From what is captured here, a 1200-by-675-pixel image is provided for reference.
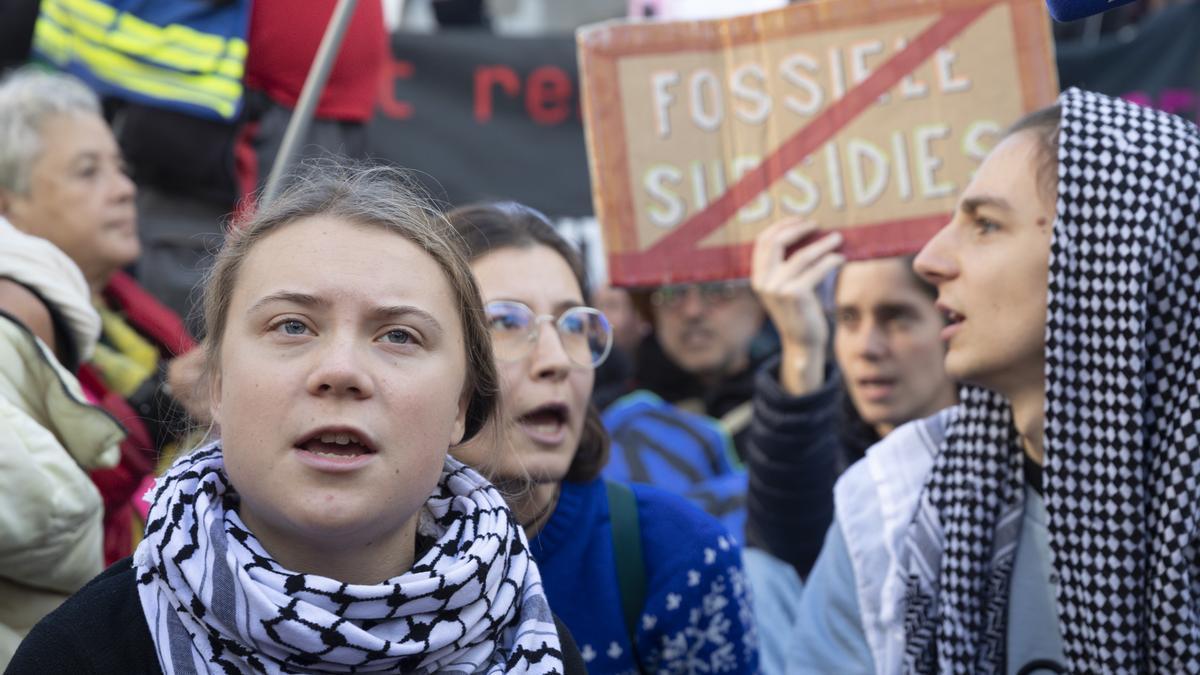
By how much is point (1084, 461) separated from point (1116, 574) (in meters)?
0.23

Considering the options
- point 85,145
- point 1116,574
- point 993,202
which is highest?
point 85,145

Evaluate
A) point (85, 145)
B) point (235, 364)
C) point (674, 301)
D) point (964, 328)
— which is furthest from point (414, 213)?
point (674, 301)

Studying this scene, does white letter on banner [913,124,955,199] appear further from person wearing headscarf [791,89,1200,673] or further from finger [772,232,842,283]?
person wearing headscarf [791,89,1200,673]

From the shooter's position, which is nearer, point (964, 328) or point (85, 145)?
point (964, 328)

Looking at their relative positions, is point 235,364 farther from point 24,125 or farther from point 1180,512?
point 24,125

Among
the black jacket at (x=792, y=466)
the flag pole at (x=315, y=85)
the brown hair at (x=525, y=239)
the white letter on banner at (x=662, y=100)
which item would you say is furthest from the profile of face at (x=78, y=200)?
the black jacket at (x=792, y=466)

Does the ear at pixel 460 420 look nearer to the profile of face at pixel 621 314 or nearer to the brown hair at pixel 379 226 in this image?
the brown hair at pixel 379 226

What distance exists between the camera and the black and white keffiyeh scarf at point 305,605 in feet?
6.27

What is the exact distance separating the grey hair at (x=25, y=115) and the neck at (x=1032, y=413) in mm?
2780

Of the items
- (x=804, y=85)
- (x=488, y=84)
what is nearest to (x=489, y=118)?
(x=488, y=84)

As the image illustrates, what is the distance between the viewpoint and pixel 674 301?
19.8 feet

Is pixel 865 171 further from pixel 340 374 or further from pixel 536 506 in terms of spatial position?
pixel 340 374

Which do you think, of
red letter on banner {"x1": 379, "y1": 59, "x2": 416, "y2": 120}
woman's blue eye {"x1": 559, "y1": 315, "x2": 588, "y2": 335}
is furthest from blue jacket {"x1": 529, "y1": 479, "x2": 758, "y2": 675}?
red letter on banner {"x1": 379, "y1": 59, "x2": 416, "y2": 120}

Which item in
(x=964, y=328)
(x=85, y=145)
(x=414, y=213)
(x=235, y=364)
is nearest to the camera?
(x=235, y=364)
